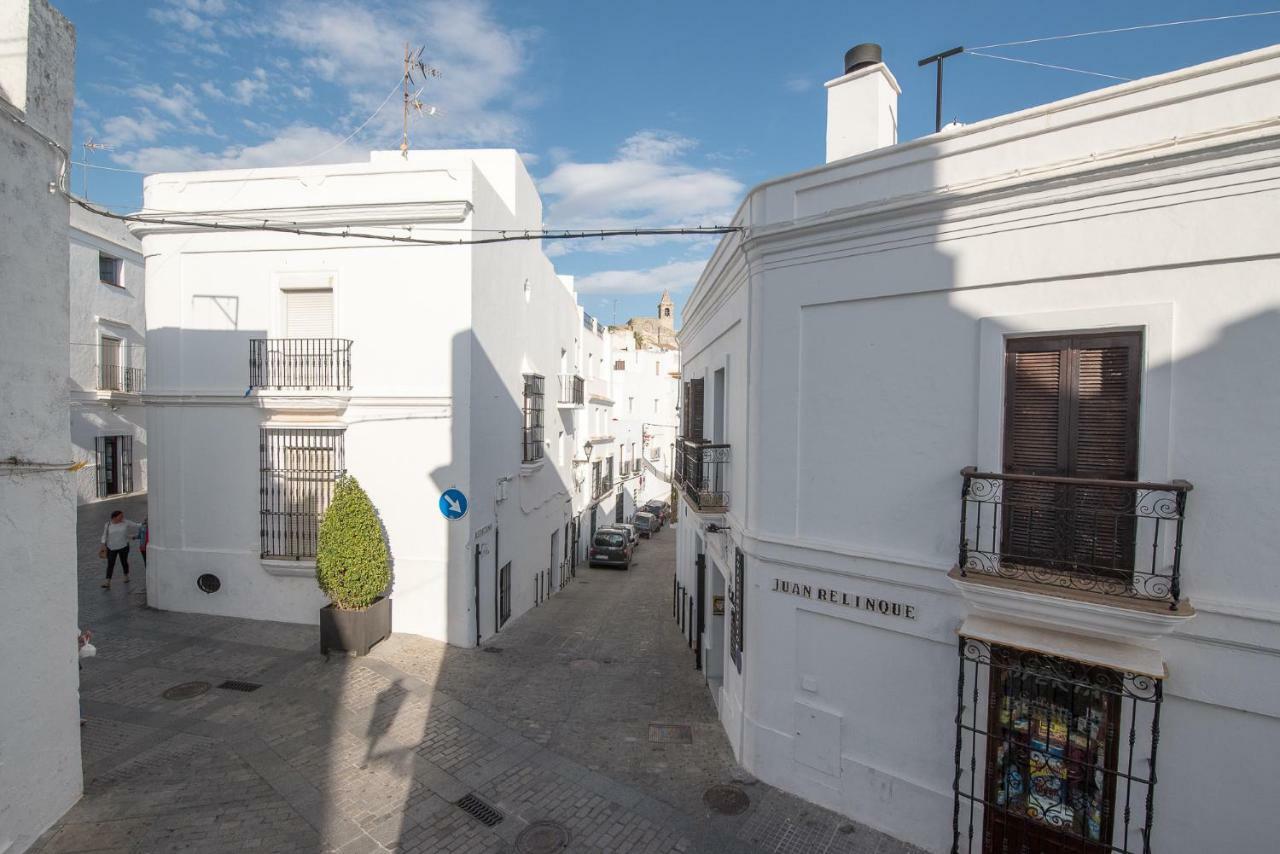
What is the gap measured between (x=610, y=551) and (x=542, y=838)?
16918mm

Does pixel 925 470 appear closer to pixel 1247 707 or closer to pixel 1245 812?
pixel 1247 707

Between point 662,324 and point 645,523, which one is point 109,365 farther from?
point 662,324

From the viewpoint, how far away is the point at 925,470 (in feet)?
19.7

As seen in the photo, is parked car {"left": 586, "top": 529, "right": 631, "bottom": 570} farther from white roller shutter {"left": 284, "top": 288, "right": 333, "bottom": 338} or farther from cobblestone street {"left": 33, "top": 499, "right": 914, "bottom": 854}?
white roller shutter {"left": 284, "top": 288, "right": 333, "bottom": 338}

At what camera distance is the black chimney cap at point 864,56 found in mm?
7680

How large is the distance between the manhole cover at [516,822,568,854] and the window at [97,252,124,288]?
75.2 ft

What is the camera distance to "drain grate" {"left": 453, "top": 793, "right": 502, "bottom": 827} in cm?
623

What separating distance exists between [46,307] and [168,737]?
16.6 ft

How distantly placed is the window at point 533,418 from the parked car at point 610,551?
26.3 feet

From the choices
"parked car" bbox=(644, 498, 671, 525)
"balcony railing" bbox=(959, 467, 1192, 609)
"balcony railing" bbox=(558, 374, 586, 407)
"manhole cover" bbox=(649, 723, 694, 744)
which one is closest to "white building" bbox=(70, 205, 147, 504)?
"balcony railing" bbox=(558, 374, 586, 407)

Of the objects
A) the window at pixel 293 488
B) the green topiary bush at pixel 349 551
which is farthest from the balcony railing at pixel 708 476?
the window at pixel 293 488

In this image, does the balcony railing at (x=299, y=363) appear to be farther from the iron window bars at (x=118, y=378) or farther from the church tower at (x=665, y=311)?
the church tower at (x=665, y=311)

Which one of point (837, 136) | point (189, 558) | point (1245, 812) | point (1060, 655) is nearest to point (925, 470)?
point (1060, 655)

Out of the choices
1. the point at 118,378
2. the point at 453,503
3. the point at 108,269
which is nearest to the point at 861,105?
the point at 453,503
